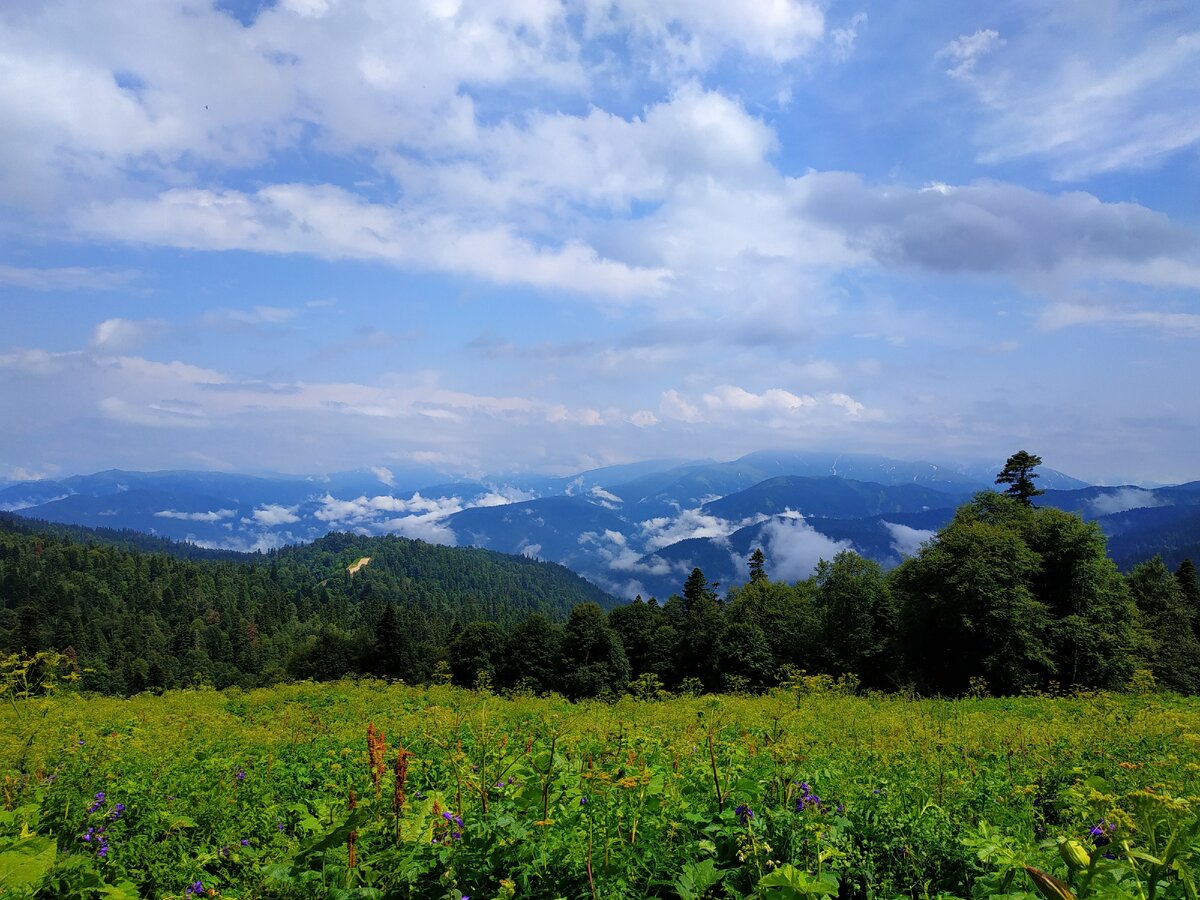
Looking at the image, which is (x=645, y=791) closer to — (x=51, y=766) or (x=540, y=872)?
(x=540, y=872)

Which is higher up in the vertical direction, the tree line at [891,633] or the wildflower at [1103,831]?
the wildflower at [1103,831]

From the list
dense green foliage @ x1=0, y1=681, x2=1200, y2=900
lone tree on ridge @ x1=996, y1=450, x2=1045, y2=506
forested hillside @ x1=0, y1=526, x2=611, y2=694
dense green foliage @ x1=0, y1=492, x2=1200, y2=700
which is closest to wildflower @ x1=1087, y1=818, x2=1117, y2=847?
dense green foliage @ x1=0, y1=681, x2=1200, y2=900

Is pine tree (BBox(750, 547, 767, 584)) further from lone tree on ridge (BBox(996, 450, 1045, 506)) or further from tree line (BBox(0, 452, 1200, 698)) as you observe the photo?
lone tree on ridge (BBox(996, 450, 1045, 506))

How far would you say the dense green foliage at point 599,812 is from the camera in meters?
3.07

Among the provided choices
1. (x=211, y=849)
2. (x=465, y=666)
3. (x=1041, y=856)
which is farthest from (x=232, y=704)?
(x=465, y=666)

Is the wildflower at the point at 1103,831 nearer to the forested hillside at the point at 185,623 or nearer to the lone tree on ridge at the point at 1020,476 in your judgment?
the lone tree on ridge at the point at 1020,476

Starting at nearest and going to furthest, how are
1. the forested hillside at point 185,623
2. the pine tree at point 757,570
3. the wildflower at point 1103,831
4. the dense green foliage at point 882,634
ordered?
the wildflower at point 1103,831 → the dense green foliage at point 882,634 → the pine tree at point 757,570 → the forested hillside at point 185,623

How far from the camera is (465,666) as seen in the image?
5378 centimetres

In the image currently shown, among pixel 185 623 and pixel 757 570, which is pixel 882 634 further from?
pixel 185 623

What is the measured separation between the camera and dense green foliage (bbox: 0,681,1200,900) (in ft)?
10.1

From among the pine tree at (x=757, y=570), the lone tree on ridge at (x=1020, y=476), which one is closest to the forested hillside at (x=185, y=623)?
the pine tree at (x=757, y=570)

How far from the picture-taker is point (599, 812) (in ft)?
11.6

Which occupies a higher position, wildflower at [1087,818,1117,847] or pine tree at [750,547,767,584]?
wildflower at [1087,818,1117,847]

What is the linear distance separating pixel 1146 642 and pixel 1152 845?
118 feet
